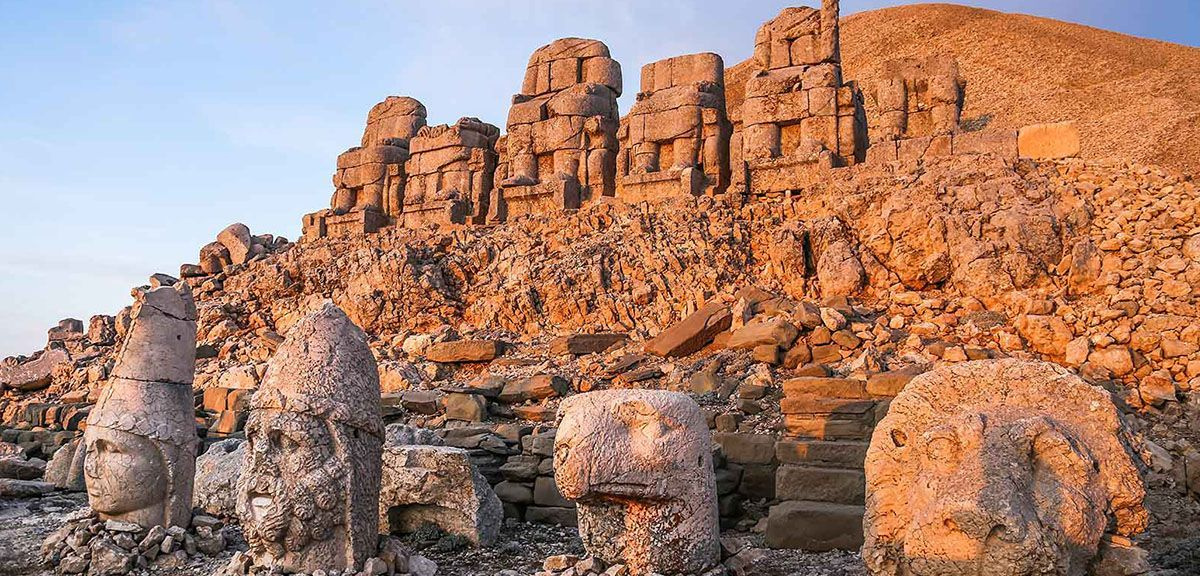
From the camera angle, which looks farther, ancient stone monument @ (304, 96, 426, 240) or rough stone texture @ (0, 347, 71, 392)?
ancient stone monument @ (304, 96, 426, 240)

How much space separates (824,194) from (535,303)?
412cm

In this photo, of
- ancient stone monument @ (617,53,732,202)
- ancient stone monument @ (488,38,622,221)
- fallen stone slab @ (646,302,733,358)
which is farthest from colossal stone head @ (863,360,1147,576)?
ancient stone monument @ (488,38,622,221)

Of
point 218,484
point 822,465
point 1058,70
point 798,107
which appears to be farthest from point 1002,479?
point 1058,70

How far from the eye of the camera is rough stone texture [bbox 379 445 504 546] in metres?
6.11

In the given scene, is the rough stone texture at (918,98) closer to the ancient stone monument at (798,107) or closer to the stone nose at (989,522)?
the ancient stone monument at (798,107)

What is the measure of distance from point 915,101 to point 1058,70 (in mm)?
32332

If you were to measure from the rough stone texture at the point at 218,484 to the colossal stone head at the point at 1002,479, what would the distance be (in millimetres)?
5073

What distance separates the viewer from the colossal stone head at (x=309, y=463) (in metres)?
4.88

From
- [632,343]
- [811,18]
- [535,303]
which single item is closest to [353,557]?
[632,343]

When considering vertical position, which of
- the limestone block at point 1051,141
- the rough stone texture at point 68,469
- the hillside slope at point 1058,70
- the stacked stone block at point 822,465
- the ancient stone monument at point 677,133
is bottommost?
the rough stone texture at point 68,469

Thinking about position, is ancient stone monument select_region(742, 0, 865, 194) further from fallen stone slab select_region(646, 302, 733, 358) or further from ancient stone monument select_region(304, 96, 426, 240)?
ancient stone monument select_region(304, 96, 426, 240)

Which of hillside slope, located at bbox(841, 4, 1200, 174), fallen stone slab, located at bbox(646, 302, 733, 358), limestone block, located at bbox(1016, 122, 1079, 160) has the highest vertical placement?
hillside slope, located at bbox(841, 4, 1200, 174)

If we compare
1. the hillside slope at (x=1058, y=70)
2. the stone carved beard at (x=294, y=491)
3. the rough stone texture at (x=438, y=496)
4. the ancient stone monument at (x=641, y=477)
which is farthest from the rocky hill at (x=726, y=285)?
the hillside slope at (x=1058, y=70)

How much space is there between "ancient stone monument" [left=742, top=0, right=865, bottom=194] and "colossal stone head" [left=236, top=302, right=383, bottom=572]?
8.28m
